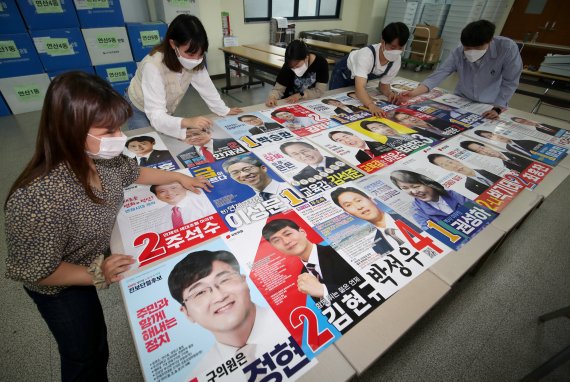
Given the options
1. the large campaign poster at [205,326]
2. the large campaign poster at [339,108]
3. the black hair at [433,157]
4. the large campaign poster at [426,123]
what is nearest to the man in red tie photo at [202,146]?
the large campaign poster at [205,326]

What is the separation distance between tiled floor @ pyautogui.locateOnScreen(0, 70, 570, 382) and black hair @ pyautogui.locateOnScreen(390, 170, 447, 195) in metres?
0.73

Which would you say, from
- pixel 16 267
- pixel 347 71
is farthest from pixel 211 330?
pixel 347 71

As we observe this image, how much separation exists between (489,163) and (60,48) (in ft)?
14.1

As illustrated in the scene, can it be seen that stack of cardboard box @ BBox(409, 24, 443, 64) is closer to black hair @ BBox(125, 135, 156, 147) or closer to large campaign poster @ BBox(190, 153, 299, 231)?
large campaign poster @ BBox(190, 153, 299, 231)

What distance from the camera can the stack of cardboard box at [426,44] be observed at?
5.02 meters

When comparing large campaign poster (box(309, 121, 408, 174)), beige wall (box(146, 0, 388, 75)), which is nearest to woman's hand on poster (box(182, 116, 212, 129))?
large campaign poster (box(309, 121, 408, 174))

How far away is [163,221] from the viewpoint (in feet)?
2.60

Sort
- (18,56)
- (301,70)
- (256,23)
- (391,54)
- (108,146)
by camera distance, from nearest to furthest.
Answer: (108,146)
(391,54)
(301,70)
(18,56)
(256,23)

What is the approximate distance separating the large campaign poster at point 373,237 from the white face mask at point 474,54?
1.54 m

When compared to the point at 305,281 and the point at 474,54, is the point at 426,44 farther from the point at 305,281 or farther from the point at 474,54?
the point at 305,281

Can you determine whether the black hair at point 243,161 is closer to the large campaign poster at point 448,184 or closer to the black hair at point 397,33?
the large campaign poster at point 448,184

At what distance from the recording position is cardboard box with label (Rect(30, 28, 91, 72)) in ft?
9.67

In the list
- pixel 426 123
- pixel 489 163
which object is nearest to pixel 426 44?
pixel 426 123

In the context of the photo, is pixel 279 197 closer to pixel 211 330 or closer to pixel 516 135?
pixel 211 330
